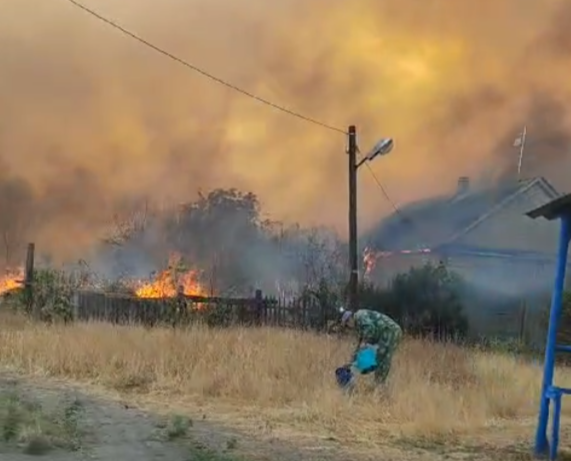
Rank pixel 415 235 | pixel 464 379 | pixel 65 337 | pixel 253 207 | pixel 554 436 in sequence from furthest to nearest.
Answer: pixel 253 207, pixel 415 235, pixel 65 337, pixel 464 379, pixel 554 436

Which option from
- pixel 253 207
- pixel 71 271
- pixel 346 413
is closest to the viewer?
pixel 346 413

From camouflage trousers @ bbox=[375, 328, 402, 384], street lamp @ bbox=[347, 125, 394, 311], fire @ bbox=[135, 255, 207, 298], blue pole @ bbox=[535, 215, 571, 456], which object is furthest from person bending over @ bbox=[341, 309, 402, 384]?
fire @ bbox=[135, 255, 207, 298]

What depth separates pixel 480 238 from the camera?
27.2 m

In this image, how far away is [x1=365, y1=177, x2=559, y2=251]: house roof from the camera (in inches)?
→ 1088

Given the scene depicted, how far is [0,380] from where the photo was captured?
415 inches

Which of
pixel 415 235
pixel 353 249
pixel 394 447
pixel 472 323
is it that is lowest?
pixel 394 447

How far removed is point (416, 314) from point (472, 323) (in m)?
1.35

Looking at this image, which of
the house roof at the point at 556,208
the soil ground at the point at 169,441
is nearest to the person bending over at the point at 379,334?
the soil ground at the point at 169,441

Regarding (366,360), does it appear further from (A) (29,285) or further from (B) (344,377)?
(A) (29,285)

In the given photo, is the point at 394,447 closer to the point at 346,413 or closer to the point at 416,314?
the point at 346,413

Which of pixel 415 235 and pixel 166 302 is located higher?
pixel 415 235

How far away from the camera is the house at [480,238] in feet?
80.8

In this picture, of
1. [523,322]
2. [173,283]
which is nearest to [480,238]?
[523,322]

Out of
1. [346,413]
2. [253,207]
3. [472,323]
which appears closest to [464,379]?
[346,413]
